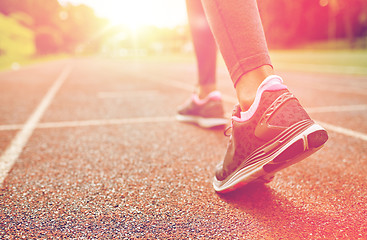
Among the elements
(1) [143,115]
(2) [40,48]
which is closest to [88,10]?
(2) [40,48]

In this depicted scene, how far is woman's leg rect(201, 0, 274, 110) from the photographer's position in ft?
3.76

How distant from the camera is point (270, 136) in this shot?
3.56ft

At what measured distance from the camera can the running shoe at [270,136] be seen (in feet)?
3.31

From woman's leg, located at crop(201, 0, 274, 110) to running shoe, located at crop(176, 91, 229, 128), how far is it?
117 centimetres

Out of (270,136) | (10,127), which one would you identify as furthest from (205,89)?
(10,127)

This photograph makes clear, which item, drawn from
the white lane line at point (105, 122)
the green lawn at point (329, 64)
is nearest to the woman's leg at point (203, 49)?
the white lane line at point (105, 122)

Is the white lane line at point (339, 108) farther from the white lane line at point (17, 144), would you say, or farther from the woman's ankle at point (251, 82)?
the white lane line at point (17, 144)

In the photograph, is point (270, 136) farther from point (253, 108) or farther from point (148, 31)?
point (148, 31)

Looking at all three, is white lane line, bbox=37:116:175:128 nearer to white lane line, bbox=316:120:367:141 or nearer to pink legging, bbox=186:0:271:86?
white lane line, bbox=316:120:367:141

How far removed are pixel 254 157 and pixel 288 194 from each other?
0.27m

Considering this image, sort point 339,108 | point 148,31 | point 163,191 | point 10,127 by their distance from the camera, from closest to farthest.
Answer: point 163,191 → point 10,127 → point 339,108 → point 148,31

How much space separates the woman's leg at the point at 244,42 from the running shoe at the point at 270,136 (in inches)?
1.8

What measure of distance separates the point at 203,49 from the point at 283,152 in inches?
55.2

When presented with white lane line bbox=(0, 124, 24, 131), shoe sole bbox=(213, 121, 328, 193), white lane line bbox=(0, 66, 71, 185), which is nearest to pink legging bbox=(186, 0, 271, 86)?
shoe sole bbox=(213, 121, 328, 193)
